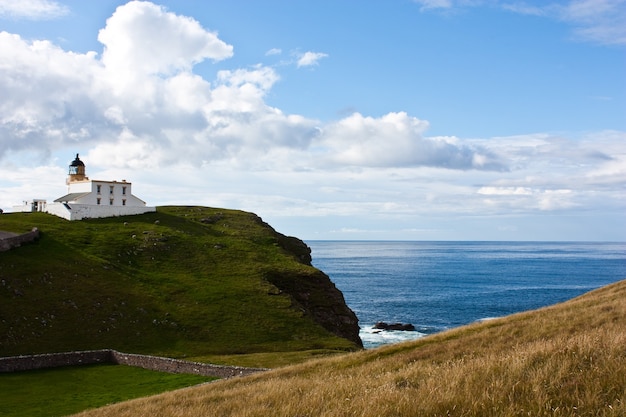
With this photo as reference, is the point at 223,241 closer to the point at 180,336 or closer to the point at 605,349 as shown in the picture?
the point at 180,336

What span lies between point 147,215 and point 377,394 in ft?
312

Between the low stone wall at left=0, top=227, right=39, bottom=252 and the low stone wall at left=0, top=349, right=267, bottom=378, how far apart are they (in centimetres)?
2405

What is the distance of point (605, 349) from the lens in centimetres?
1404

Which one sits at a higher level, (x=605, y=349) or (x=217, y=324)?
(x=605, y=349)

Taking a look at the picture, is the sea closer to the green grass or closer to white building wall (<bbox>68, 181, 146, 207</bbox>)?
the green grass

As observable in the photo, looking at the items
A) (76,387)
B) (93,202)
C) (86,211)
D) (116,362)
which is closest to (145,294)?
(116,362)

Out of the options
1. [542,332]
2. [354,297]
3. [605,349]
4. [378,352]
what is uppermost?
[605,349]

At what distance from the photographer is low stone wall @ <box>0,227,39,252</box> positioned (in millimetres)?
67125

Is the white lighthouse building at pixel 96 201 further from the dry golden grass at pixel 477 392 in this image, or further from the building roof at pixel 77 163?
the dry golden grass at pixel 477 392

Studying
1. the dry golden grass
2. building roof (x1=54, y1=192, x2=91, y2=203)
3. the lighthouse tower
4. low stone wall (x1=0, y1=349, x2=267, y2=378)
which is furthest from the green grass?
the lighthouse tower

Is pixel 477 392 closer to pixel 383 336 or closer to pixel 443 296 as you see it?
pixel 383 336

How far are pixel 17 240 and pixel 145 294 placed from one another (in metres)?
17.7

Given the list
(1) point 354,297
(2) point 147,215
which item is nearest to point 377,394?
(2) point 147,215

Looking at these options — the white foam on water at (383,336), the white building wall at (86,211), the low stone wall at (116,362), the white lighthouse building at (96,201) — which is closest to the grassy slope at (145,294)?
the white building wall at (86,211)
